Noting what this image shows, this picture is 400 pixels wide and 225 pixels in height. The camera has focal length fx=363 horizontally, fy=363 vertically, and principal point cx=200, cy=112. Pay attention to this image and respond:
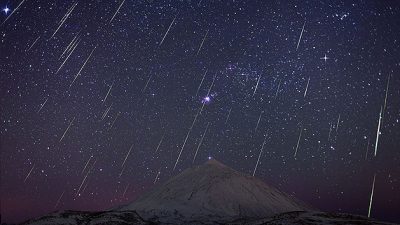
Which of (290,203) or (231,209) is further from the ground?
(290,203)

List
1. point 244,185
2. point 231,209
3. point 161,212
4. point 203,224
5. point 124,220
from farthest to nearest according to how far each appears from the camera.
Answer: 1. point 244,185
2. point 231,209
3. point 161,212
4. point 203,224
5. point 124,220

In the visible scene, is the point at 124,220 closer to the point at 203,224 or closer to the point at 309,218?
the point at 203,224

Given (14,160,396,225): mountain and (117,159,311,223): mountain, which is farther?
(117,159,311,223): mountain

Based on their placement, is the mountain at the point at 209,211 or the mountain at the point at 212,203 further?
the mountain at the point at 212,203

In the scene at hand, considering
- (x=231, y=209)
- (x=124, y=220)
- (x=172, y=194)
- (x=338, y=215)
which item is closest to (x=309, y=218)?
(x=338, y=215)

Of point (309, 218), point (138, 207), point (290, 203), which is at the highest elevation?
point (290, 203)

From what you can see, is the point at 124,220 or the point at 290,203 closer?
the point at 124,220

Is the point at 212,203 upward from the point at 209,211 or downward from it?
upward

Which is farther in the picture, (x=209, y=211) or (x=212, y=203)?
(x=212, y=203)
